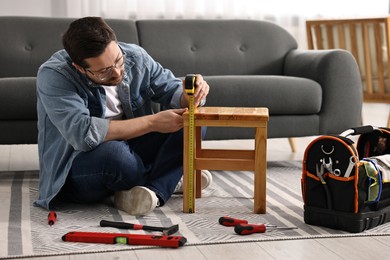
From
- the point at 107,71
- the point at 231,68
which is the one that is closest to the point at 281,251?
the point at 107,71

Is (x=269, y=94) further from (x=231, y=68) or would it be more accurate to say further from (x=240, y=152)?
(x=240, y=152)

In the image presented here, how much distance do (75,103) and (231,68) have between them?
1.72 meters

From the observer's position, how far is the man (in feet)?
7.17

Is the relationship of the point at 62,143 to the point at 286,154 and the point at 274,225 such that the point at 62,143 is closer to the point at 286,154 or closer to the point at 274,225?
the point at 274,225

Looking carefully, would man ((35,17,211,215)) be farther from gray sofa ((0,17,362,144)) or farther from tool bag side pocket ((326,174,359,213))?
gray sofa ((0,17,362,144))

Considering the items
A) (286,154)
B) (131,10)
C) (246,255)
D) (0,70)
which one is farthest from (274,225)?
(131,10)

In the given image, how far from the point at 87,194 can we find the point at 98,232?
378 mm

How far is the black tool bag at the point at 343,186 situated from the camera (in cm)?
208

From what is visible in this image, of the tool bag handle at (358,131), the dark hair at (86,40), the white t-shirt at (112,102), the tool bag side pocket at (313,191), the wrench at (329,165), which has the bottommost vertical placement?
the tool bag side pocket at (313,191)

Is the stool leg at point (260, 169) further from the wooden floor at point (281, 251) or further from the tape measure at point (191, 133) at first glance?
the wooden floor at point (281, 251)

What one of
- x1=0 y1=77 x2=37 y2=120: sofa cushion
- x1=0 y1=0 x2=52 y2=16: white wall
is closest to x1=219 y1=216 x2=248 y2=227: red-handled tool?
x1=0 y1=77 x2=37 y2=120: sofa cushion

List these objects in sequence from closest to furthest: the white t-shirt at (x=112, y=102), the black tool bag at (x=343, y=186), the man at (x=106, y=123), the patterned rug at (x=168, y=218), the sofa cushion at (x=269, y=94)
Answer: the patterned rug at (x=168, y=218), the black tool bag at (x=343, y=186), the man at (x=106, y=123), the white t-shirt at (x=112, y=102), the sofa cushion at (x=269, y=94)

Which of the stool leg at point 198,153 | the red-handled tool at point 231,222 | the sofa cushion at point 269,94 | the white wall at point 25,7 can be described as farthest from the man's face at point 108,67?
the white wall at point 25,7

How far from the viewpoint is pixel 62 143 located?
93.0 inches
